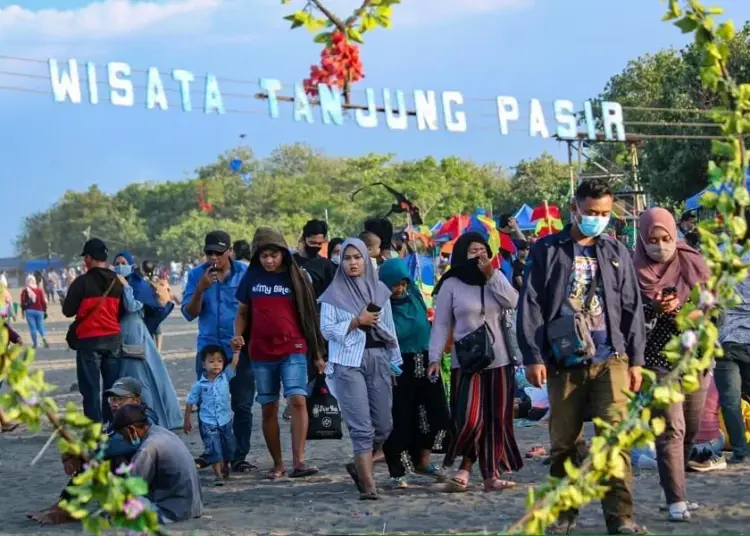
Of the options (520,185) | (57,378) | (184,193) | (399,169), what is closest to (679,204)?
(57,378)

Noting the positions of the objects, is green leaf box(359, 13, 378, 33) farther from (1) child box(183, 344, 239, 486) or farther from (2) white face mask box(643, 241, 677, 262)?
(1) child box(183, 344, 239, 486)

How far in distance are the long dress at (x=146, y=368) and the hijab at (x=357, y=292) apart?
292 cm

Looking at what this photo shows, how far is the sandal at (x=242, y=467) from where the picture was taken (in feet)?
32.9

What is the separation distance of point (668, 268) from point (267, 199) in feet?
346

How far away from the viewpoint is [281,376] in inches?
374

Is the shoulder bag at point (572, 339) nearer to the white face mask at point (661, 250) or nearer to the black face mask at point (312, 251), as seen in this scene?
the white face mask at point (661, 250)

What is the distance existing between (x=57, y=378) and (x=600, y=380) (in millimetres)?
13730

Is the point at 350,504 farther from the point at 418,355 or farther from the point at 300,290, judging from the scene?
the point at 300,290

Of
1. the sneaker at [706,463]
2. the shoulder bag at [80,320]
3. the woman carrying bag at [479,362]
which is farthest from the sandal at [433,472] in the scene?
the shoulder bag at [80,320]

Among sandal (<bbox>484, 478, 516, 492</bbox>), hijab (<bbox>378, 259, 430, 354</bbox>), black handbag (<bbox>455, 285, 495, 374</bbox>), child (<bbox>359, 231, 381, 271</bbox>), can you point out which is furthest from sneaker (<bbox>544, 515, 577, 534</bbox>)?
child (<bbox>359, 231, 381, 271</bbox>)

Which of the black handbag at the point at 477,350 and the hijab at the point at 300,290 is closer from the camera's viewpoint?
the black handbag at the point at 477,350

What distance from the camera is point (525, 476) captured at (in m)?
9.22

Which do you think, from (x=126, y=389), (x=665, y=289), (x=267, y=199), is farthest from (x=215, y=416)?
(x=267, y=199)

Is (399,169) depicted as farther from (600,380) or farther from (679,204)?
(600,380)
